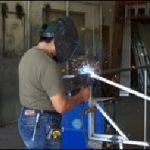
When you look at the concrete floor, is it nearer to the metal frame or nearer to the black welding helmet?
the metal frame

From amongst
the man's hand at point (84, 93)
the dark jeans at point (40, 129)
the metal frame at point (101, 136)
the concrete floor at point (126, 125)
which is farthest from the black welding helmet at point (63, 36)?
the concrete floor at point (126, 125)

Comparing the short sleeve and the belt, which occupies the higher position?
the short sleeve

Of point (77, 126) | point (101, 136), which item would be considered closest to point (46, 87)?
point (101, 136)

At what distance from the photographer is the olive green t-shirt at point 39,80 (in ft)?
12.0

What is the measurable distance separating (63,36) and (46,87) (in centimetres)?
40

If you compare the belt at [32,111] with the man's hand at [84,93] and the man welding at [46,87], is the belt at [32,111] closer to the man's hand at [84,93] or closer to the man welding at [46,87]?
the man welding at [46,87]

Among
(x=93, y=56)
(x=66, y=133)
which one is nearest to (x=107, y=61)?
(x=93, y=56)

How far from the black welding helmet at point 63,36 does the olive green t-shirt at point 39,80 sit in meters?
0.12

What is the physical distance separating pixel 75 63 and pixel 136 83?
539 cm

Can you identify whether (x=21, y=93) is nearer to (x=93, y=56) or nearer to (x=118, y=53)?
(x=93, y=56)

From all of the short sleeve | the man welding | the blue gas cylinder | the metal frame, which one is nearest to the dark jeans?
the man welding

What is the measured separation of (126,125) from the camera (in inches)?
356

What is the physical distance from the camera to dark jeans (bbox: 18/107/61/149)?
3.79 meters

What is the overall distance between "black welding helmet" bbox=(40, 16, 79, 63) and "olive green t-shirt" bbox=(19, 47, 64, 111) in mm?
119
